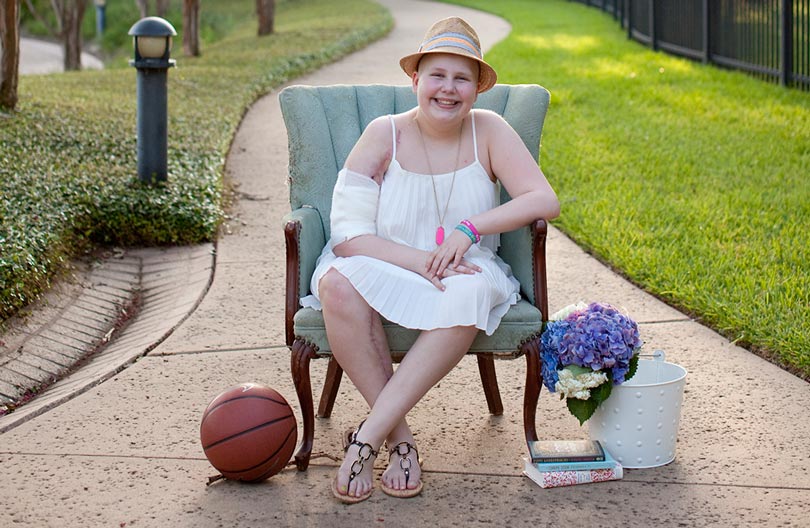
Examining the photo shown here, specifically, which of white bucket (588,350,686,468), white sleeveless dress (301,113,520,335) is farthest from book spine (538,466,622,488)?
white sleeveless dress (301,113,520,335)

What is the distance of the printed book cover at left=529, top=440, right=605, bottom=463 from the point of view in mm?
3557

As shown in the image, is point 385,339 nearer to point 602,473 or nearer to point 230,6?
point 602,473

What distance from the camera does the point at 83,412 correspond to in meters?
4.21

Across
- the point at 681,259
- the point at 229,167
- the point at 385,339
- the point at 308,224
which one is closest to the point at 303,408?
the point at 385,339

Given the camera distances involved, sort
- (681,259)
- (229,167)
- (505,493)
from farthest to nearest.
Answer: (229,167), (681,259), (505,493)

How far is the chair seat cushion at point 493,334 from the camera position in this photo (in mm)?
3660

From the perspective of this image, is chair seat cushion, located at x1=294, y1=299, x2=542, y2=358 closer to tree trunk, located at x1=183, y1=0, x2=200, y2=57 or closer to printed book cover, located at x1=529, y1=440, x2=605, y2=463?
printed book cover, located at x1=529, y1=440, x2=605, y2=463

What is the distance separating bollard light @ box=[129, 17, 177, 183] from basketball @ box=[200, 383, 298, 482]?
3.84 metres

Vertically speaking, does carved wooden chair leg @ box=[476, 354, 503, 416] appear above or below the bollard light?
below

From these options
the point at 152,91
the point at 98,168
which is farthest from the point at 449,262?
the point at 98,168

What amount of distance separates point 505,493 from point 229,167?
5761 millimetres

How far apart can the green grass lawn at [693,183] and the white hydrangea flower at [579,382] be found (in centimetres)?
130

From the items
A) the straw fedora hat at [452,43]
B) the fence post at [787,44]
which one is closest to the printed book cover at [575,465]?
the straw fedora hat at [452,43]

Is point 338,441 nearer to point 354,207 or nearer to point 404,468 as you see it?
point 404,468
